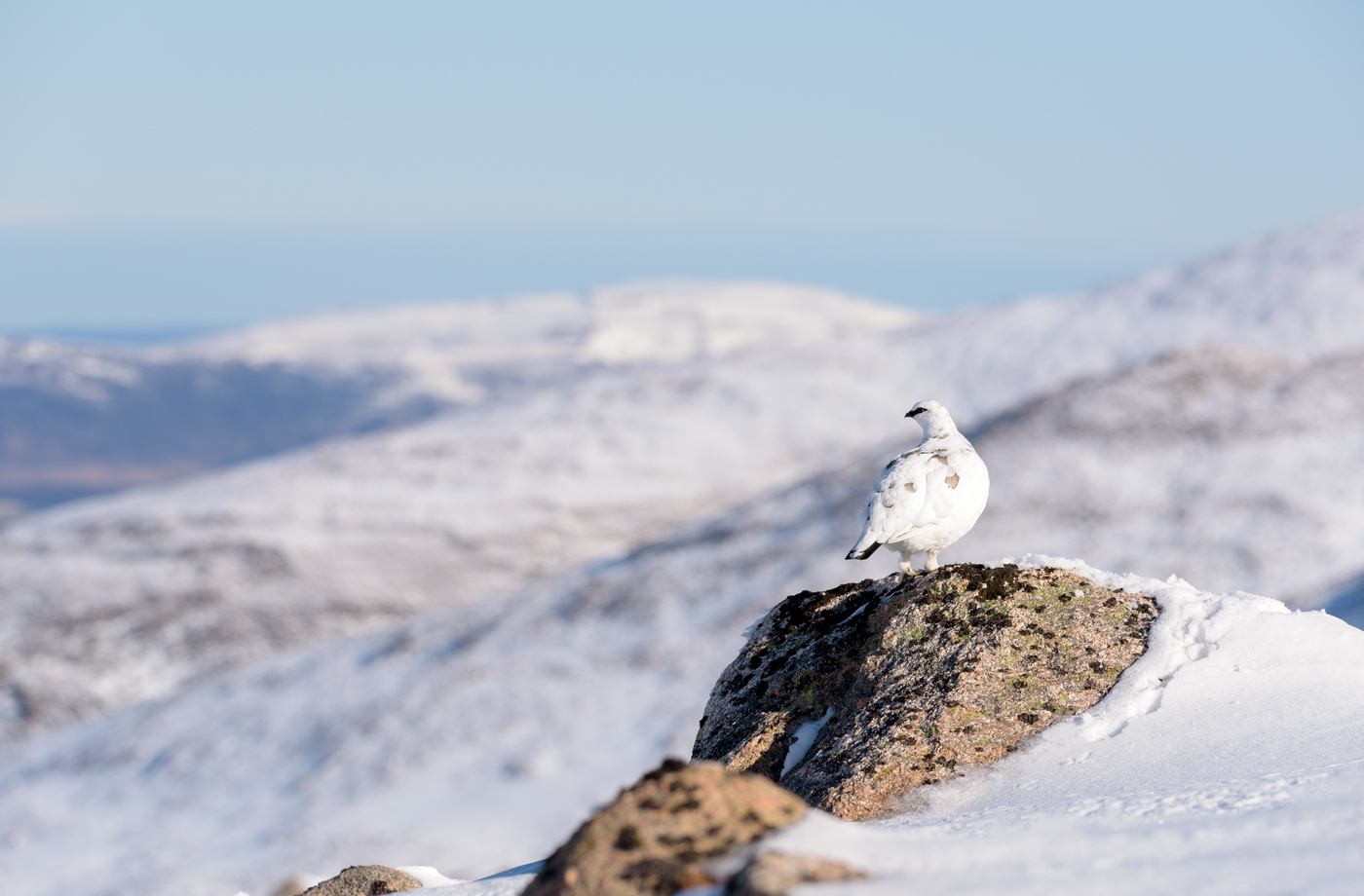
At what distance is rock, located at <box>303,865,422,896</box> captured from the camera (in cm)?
1794

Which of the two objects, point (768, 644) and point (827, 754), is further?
point (768, 644)

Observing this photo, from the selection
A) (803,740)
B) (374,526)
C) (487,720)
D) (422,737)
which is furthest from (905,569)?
(374,526)

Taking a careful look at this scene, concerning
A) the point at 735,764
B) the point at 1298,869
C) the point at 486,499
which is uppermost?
the point at 1298,869

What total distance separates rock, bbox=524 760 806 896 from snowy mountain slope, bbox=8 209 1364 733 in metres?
64.0

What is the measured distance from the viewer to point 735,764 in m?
17.6

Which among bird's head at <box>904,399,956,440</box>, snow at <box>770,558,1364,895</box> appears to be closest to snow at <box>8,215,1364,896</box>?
snow at <box>770,558,1364,895</box>

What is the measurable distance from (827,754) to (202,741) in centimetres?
6492

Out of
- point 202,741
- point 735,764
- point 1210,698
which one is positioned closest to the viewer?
point 1210,698

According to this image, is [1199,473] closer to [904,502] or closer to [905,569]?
[905,569]

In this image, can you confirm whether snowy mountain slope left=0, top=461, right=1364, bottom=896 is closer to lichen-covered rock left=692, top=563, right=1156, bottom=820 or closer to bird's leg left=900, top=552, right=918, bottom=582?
lichen-covered rock left=692, top=563, right=1156, bottom=820

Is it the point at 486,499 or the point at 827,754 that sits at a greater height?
the point at 827,754

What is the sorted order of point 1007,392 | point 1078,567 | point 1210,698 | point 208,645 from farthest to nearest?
1. point 1007,392
2. point 208,645
3. point 1078,567
4. point 1210,698

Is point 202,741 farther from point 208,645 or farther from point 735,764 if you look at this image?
point 735,764

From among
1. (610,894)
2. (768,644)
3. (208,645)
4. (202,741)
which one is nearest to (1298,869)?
(610,894)
